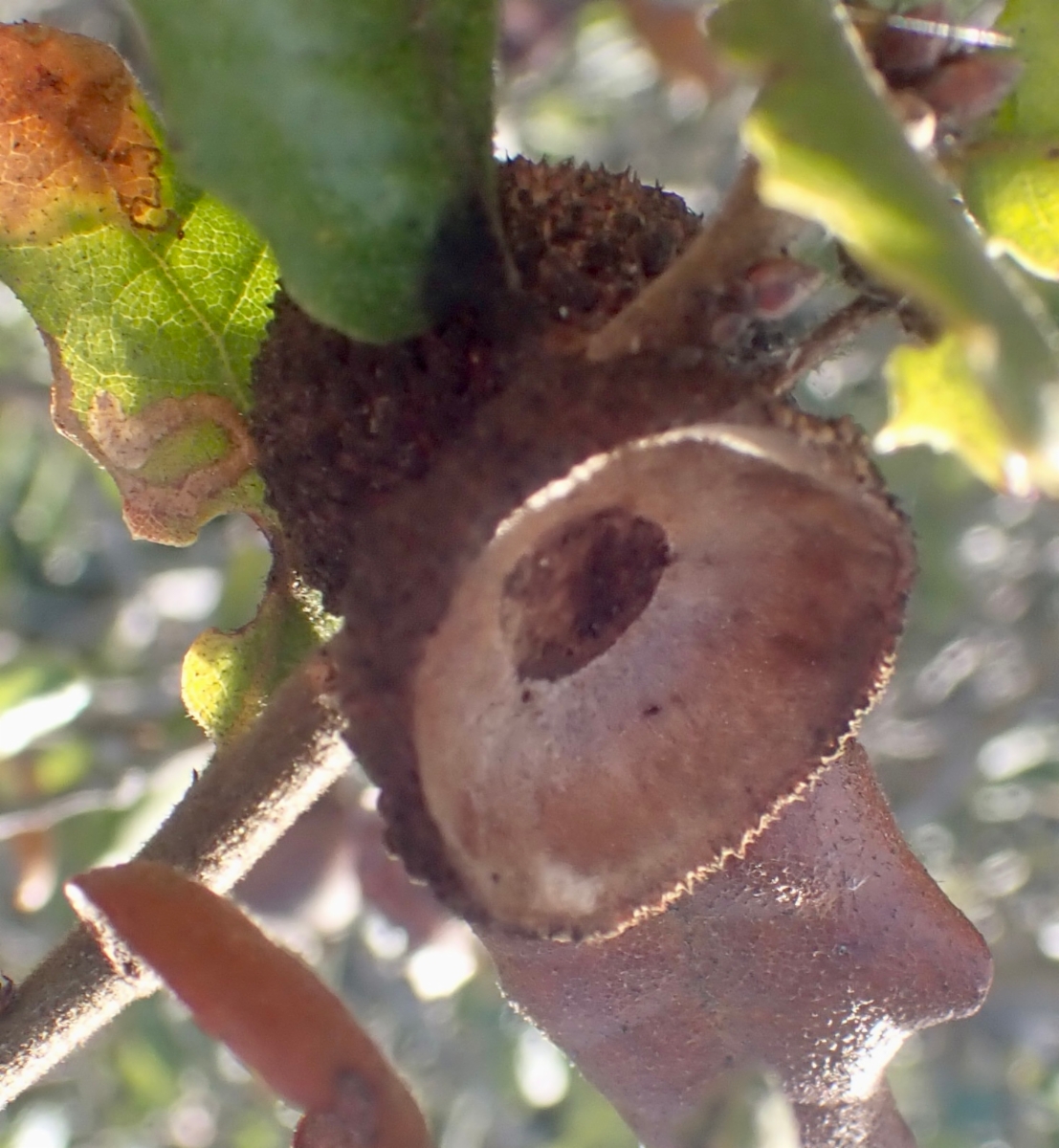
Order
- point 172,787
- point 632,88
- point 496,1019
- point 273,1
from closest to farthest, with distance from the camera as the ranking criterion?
point 273,1 < point 172,787 < point 496,1019 < point 632,88

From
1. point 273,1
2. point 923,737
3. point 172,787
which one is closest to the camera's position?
point 273,1

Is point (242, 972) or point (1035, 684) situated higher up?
point (242, 972)

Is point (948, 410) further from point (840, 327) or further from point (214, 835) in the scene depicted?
point (214, 835)

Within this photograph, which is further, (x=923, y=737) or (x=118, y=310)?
(x=923, y=737)

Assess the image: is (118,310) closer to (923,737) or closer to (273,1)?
(273,1)

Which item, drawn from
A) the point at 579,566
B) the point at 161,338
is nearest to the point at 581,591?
the point at 579,566

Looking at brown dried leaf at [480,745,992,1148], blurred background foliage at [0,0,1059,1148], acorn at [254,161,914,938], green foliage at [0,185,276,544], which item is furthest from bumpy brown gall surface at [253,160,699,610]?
blurred background foliage at [0,0,1059,1148]

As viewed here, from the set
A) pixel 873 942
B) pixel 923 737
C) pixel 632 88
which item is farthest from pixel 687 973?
pixel 632 88
